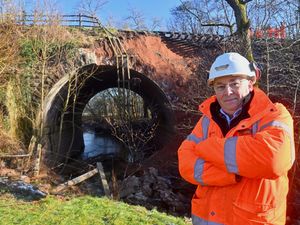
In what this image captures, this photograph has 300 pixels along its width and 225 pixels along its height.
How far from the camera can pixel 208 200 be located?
87.9 inches

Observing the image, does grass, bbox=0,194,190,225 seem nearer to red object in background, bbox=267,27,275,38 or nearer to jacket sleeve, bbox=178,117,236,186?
jacket sleeve, bbox=178,117,236,186

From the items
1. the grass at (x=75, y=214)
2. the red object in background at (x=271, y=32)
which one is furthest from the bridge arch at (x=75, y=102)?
the grass at (x=75, y=214)

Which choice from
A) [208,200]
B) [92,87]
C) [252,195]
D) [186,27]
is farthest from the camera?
[186,27]

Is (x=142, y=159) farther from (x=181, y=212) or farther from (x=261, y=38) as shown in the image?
(x=261, y=38)

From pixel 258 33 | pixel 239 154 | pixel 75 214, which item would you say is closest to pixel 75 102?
pixel 258 33

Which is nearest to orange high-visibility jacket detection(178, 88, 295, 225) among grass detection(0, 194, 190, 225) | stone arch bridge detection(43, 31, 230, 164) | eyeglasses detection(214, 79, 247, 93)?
eyeglasses detection(214, 79, 247, 93)

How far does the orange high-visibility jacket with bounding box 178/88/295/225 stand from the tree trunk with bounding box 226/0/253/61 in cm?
904

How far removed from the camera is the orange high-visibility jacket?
204cm

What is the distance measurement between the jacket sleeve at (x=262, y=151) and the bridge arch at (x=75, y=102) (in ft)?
41.2

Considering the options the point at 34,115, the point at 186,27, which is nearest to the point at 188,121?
the point at 34,115

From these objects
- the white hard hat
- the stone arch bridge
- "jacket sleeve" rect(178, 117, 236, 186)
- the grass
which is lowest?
the grass

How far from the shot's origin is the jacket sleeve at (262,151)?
80.1 inches

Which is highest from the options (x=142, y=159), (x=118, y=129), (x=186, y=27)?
(x=186, y=27)

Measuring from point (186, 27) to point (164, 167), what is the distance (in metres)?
23.6
